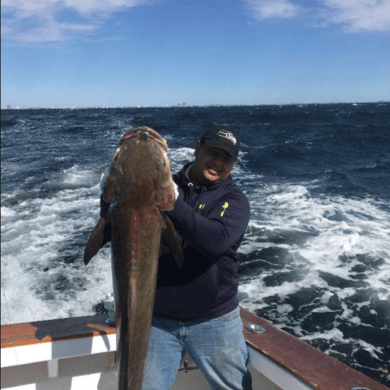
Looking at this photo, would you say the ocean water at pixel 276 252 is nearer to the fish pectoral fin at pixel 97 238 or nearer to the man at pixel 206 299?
the fish pectoral fin at pixel 97 238

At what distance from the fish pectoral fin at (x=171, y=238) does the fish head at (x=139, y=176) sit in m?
0.08

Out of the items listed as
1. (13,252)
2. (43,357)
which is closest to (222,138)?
(43,357)

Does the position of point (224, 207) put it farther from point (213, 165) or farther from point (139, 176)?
point (139, 176)

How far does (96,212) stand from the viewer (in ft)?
37.6

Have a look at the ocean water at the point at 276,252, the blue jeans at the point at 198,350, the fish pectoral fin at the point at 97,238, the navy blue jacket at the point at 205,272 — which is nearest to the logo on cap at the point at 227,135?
the navy blue jacket at the point at 205,272

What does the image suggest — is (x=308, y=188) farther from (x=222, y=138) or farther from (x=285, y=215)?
(x=222, y=138)

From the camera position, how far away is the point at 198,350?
2490 millimetres

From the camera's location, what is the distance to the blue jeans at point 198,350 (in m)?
2.47

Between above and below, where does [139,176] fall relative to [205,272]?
above

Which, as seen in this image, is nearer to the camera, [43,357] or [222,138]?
[222,138]

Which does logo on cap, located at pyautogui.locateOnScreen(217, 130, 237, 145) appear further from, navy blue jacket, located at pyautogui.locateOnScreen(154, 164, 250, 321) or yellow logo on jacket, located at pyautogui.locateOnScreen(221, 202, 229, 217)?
yellow logo on jacket, located at pyautogui.locateOnScreen(221, 202, 229, 217)

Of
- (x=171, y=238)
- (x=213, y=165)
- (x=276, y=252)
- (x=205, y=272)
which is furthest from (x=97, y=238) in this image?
(x=276, y=252)

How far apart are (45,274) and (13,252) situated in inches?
55.9

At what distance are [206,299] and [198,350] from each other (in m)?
0.35
